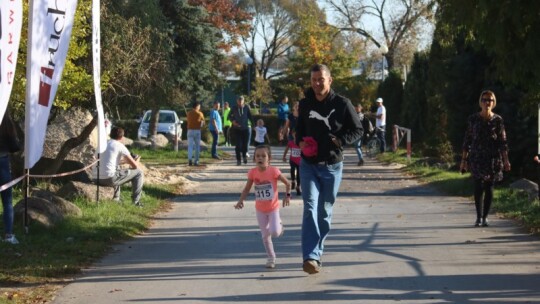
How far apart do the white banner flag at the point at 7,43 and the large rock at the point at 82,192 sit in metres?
7.05

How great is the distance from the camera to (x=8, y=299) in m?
8.19

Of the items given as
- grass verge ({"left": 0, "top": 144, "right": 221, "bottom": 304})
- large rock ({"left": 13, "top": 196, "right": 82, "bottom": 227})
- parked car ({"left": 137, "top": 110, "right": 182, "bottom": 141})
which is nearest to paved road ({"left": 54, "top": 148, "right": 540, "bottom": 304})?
grass verge ({"left": 0, "top": 144, "right": 221, "bottom": 304})

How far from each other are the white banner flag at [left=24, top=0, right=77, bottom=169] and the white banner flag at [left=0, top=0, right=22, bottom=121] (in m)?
2.06

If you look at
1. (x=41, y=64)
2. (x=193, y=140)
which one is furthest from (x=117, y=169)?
(x=193, y=140)

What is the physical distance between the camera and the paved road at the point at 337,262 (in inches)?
331

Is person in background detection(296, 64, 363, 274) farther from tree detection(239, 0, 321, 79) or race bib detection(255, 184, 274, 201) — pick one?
tree detection(239, 0, 321, 79)

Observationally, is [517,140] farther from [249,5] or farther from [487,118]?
[249,5]

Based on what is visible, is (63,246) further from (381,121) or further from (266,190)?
(381,121)

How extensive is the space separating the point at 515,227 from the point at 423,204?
135 inches

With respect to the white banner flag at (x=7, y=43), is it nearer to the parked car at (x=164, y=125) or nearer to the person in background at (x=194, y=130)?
the person in background at (x=194, y=130)

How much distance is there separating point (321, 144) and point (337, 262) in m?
1.42

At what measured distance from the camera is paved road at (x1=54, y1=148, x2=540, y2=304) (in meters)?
8.41

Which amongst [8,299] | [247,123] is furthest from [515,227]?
[247,123]

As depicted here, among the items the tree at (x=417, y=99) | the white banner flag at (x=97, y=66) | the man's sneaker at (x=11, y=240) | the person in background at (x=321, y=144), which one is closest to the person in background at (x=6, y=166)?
the man's sneaker at (x=11, y=240)
